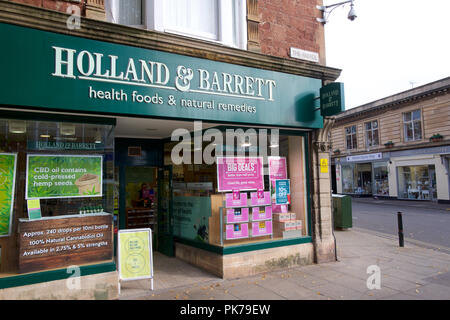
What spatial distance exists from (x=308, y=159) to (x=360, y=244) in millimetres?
3840

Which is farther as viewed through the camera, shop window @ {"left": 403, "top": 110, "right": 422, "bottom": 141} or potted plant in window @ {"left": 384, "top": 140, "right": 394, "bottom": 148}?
potted plant in window @ {"left": 384, "top": 140, "right": 394, "bottom": 148}

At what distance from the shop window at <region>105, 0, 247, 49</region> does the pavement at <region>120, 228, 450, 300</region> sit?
484 cm

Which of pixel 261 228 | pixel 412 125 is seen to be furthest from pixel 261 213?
pixel 412 125

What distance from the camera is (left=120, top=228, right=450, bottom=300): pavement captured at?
5.31m

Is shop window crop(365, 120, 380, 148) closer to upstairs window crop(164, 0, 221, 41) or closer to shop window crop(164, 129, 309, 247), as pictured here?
shop window crop(164, 129, 309, 247)

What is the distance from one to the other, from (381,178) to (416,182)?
147 inches

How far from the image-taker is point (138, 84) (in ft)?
17.8

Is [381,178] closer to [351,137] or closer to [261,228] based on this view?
[351,137]

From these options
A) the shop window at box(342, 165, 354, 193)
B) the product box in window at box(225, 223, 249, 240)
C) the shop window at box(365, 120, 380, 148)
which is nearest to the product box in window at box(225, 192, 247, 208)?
the product box in window at box(225, 223, 249, 240)

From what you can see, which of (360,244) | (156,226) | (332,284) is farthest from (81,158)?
(360,244)

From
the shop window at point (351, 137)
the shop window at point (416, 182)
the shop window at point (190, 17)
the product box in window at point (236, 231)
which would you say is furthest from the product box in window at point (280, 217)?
the shop window at point (351, 137)

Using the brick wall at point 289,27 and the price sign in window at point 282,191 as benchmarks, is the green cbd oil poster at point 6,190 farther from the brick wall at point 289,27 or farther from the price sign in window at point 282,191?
the brick wall at point 289,27

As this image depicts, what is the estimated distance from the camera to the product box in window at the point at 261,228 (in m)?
7.04

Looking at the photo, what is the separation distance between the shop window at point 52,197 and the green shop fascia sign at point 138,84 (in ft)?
1.98
